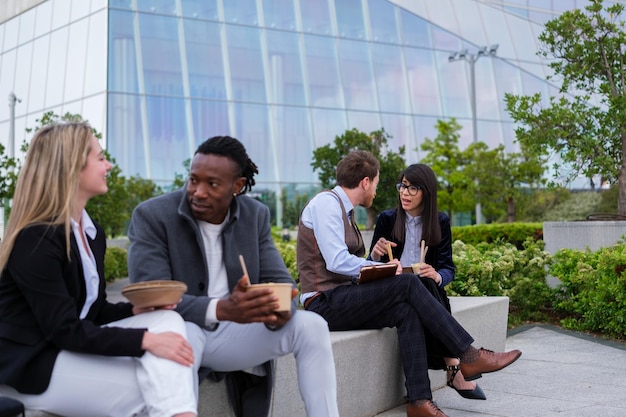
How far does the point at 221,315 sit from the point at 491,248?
7.55m

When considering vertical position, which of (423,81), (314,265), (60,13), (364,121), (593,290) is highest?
(60,13)

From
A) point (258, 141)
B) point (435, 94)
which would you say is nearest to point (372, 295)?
point (258, 141)

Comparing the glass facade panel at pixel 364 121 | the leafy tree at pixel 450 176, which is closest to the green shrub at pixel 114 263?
the leafy tree at pixel 450 176

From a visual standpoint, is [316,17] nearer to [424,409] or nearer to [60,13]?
[60,13]

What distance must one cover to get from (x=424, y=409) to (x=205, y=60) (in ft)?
76.2

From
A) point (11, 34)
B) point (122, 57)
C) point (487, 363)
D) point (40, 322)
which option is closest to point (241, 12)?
point (122, 57)

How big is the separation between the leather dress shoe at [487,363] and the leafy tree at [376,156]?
1573 centimetres

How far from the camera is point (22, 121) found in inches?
1178

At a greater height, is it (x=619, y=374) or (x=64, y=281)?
(x=64, y=281)

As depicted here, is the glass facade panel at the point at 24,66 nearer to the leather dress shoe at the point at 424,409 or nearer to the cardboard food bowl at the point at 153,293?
the leather dress shoe at the point at 424,409

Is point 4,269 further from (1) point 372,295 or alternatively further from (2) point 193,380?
(1) point 372,295

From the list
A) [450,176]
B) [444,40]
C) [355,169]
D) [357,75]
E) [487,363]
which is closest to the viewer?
[487,363]

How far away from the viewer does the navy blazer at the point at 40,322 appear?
123 inches

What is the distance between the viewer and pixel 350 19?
3006 cm
